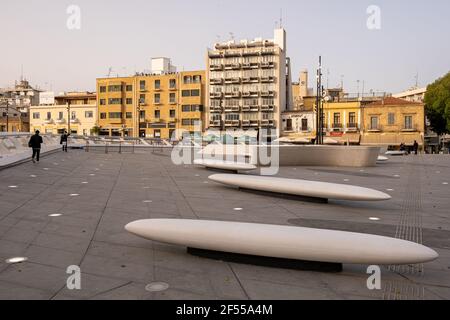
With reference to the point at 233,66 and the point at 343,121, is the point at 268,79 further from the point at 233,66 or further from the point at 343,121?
the point at 343,121

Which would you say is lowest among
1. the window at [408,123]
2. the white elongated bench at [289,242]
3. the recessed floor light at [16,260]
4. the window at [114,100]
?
the recessed floor light at [16,260]

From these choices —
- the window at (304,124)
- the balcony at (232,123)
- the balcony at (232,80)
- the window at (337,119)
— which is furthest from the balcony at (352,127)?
the balcony at (232,80)

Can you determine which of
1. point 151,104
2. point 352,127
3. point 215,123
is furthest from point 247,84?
point 352,127

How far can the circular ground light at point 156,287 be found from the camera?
451 centimetres

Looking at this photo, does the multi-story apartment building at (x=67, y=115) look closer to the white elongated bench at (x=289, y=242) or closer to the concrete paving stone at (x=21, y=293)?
the white elongated bench at (x=289, y=242)

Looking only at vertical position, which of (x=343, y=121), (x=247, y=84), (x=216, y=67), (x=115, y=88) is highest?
(x=216, y=67)

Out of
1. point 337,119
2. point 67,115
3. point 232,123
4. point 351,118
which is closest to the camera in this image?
point 351,118

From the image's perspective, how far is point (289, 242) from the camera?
5219 mm

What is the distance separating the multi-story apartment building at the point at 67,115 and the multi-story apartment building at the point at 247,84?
26.3 m

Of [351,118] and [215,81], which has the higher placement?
[215,81]

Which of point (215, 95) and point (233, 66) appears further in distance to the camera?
point (215, 95)

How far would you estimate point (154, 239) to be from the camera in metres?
5.97

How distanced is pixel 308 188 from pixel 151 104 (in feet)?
227
